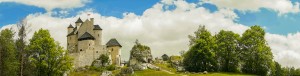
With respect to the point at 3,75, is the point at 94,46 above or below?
above

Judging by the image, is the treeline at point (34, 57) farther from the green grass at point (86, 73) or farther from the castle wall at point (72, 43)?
the castle wall at point (72, 43)

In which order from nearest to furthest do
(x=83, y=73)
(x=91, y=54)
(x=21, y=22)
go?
(x=21, y=22)
(x=83, y=73)
(x=91, y=54)

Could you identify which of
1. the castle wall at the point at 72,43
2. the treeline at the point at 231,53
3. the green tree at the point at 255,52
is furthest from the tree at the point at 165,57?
the green tree at the point at 255,52

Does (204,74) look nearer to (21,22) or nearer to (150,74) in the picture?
(150,74)

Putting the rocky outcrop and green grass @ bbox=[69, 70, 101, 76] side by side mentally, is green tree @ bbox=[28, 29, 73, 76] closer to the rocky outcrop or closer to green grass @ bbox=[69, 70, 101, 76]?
green grass @ bbox=[69, 70, 101, 76]

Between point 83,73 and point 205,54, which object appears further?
point 83,73

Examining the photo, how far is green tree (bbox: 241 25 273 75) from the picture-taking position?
107m

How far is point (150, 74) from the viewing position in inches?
4085

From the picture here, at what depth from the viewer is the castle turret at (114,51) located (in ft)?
440

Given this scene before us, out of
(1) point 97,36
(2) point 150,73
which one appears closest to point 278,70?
(2) point 150,73

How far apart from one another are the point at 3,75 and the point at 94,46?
57.6 m

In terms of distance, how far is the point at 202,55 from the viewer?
357ft

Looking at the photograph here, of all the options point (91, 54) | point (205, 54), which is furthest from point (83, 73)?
point (205, 54)

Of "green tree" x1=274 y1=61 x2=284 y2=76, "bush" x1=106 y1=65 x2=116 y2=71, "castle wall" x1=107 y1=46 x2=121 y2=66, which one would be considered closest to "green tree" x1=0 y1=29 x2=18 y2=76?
"bush" x1=106 y1=65 x2=116 y2=71
